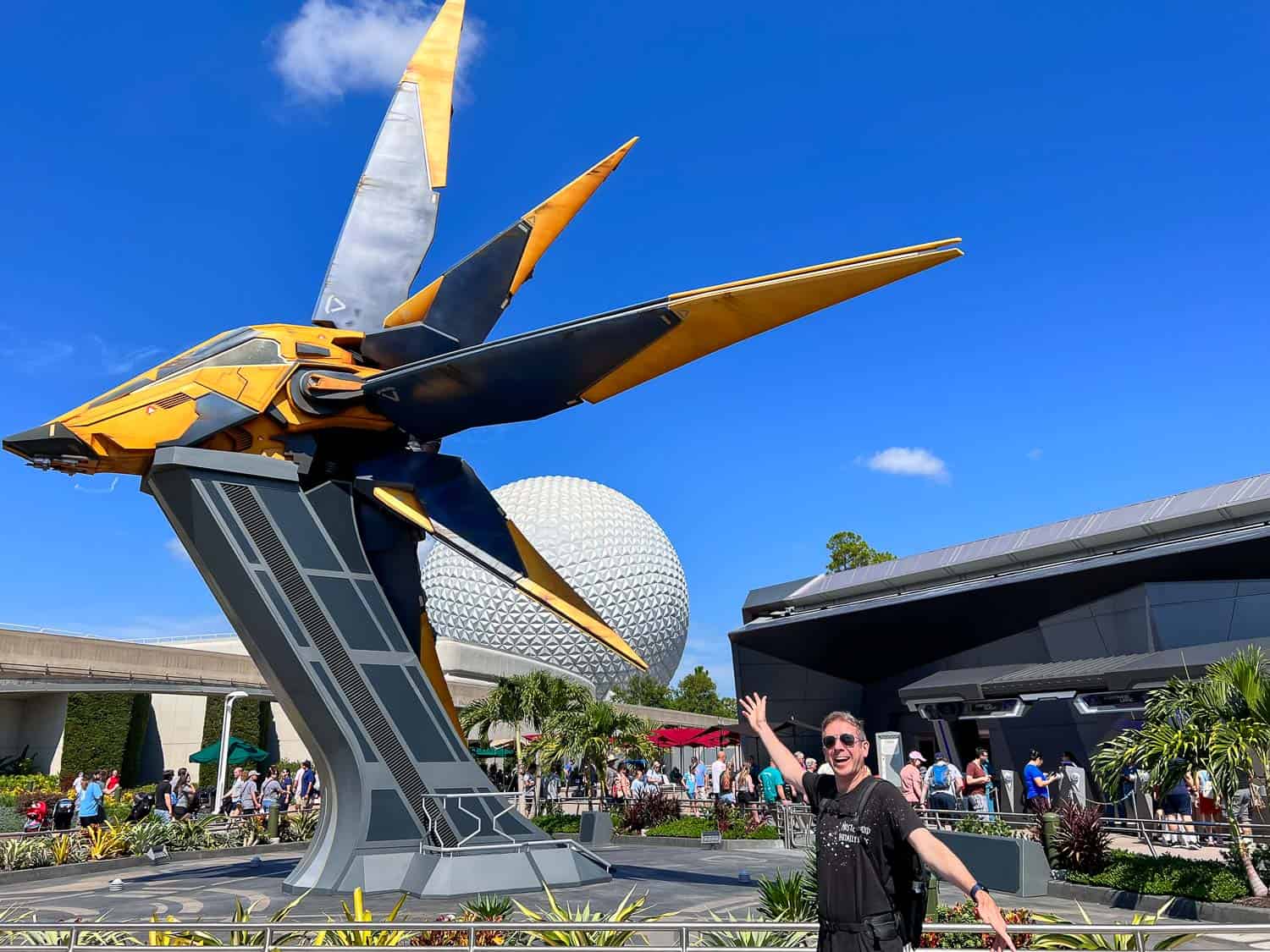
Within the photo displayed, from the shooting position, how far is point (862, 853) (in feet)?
13.1

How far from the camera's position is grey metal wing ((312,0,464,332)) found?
1443cm

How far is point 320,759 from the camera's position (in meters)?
12.6

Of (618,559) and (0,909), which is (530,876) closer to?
(0,909)

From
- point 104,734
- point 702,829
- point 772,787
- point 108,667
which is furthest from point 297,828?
point 108,667

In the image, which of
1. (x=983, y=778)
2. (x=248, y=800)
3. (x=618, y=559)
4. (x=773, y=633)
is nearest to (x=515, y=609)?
(x=618, y=559)

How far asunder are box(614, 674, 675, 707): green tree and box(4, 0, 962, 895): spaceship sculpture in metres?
38.0

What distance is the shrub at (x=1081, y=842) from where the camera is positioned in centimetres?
1287

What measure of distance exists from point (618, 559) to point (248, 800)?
2429 cm

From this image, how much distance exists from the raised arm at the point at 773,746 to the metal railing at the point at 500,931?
59.3 inches

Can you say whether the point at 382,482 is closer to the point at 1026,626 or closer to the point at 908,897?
the point at 908,897

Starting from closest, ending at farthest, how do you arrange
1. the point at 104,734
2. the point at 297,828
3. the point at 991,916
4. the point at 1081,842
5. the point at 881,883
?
the point at 991,916 → the point at 881,883 → the point at 1081,842 → the point at 297,828 → the point at 104,734

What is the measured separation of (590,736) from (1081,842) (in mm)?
14493

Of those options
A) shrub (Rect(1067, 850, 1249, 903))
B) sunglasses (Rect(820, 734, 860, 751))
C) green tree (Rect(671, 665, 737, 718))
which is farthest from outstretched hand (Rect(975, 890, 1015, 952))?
green tree (Rect(671, 665, 737, 718))

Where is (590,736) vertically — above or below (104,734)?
below
